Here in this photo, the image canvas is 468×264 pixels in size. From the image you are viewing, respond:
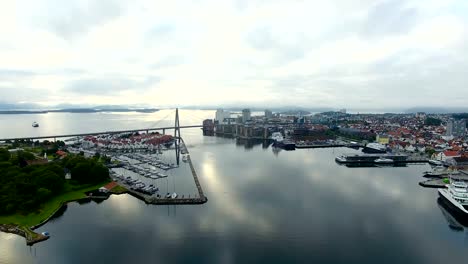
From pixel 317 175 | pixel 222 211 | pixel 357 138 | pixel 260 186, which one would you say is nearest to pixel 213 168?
pixel 260 186

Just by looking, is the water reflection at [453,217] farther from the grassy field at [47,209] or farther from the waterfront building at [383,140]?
the waterfront building at [383,140]

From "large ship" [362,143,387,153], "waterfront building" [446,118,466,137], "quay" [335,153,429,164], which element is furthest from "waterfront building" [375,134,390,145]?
"waterfront building" [446,118,466,137]

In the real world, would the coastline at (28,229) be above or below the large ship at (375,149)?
below

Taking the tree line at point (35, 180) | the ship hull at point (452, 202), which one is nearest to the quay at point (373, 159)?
the ship hull at point (452, 202)

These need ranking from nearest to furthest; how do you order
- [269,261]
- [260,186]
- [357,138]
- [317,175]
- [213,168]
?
1. [269,261]
2. [260,186]
3. [317,175]
4. [213,168]
5. [357,138]

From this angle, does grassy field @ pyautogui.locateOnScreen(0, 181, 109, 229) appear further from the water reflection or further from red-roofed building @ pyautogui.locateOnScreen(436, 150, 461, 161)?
red-roofed building @ pyautogui.locateOnScreen(436, 150, 461, 161)

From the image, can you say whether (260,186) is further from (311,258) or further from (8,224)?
(8,224)
